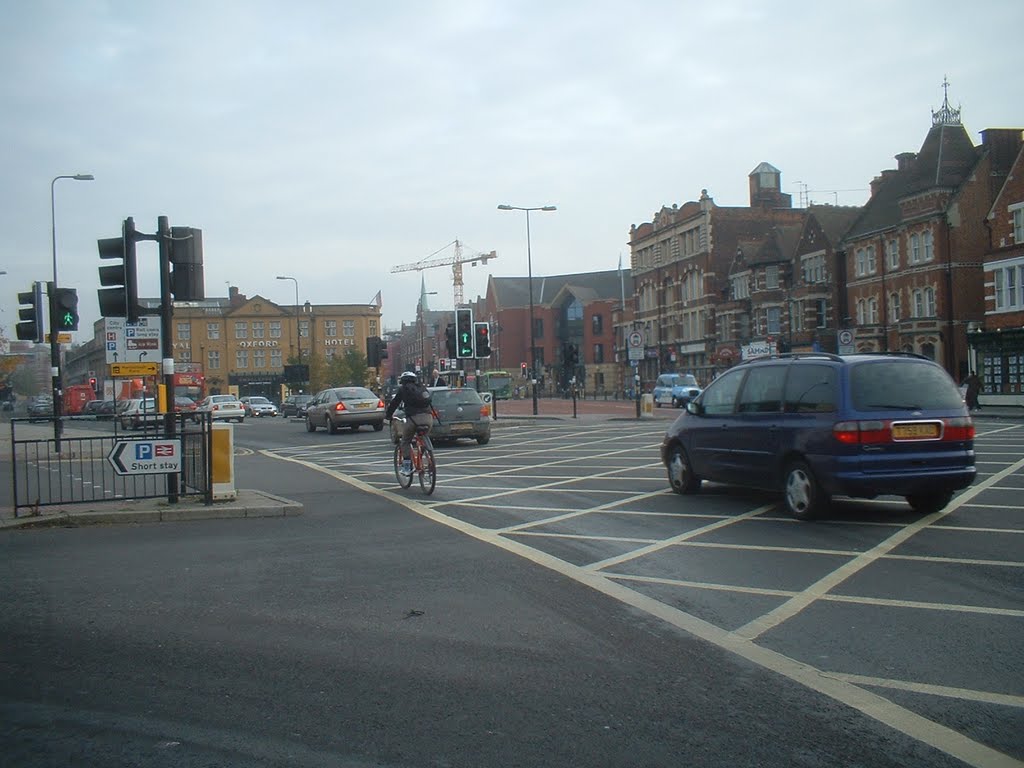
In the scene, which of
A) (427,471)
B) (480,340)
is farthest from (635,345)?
(427,471)

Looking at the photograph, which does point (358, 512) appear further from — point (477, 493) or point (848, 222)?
point (848, 222)

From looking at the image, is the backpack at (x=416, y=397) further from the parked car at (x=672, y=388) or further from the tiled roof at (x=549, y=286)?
the tiled roof at (x=549, y=286)

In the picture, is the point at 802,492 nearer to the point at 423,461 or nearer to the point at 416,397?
the point at 423,461

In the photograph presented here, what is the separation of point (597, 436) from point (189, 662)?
66.8ft

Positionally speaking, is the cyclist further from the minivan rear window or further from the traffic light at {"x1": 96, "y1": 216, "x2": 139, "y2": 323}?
the minivan rear window

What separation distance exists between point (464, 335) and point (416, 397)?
21447mm

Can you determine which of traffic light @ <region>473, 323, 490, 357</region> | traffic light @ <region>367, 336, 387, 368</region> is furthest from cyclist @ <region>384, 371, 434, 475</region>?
traffic light @ <region>367, 336, 387, 368</region>

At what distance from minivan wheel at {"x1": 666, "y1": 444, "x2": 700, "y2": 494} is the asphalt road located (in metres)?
2.58

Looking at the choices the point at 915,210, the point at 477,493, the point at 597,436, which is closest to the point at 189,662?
the point at 477,493

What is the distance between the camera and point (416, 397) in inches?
532

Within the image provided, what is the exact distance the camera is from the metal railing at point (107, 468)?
11.2 meters

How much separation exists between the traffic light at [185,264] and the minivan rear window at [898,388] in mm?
7565

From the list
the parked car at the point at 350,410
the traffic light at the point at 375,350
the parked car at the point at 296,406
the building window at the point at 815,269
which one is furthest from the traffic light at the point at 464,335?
the building window at the point at 815,269

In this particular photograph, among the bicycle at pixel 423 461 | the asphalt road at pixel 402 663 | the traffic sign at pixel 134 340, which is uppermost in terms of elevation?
the traffic sign at pixel 134 340
